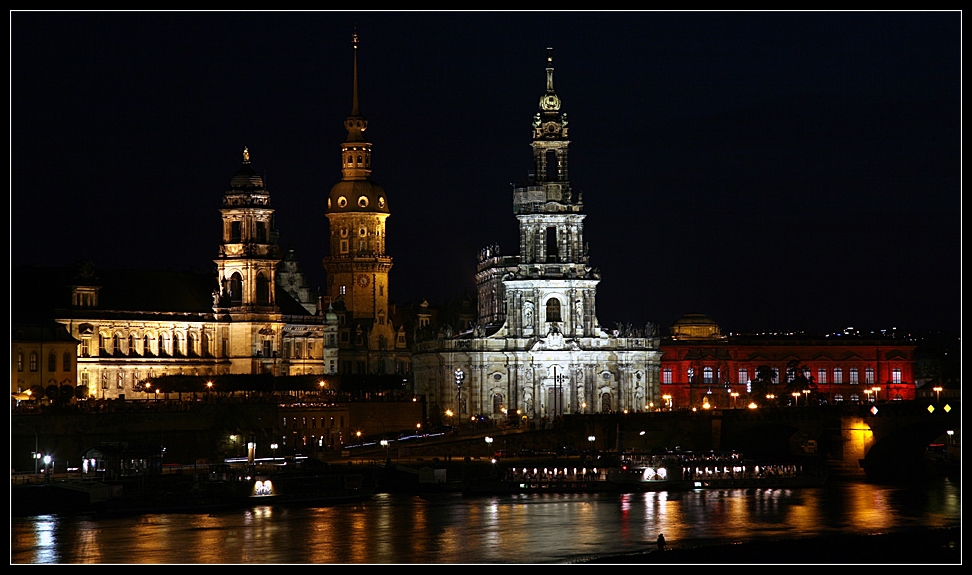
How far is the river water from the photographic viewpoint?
86.6 m

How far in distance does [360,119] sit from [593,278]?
26897 millimetres

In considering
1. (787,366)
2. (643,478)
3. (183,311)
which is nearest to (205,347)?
(183,311)

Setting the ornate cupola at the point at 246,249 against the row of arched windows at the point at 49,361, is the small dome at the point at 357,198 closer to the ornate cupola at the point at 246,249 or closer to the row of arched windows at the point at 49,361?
the ornate cupola at the point at 246,249

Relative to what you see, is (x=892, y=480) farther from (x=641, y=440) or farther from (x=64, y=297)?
(x=64, y=297)

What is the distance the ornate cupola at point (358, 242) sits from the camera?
168750 millimetres

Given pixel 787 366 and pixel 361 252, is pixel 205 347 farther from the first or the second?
pixel 787 366

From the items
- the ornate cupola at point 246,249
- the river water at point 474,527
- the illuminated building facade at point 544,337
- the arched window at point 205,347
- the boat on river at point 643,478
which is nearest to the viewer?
the river water at point 474,527

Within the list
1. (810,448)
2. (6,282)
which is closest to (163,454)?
(810,448)

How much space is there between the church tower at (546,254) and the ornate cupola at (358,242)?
15171 millimetres

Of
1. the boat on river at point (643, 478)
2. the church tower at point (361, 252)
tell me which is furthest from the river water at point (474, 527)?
the church tower at point (361, 252)

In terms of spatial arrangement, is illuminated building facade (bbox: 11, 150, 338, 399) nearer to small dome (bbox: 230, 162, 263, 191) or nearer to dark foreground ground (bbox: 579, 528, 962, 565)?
small dome (bbox: 230, 162, 263, 191)

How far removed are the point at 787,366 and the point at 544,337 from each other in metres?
36.5

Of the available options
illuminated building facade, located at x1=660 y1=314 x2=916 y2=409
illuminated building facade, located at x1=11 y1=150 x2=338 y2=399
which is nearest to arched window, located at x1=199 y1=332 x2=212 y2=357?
illuminated building facade, located at x1=11 y1=150 x2=338 y2=399

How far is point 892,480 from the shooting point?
12362 centimetres
